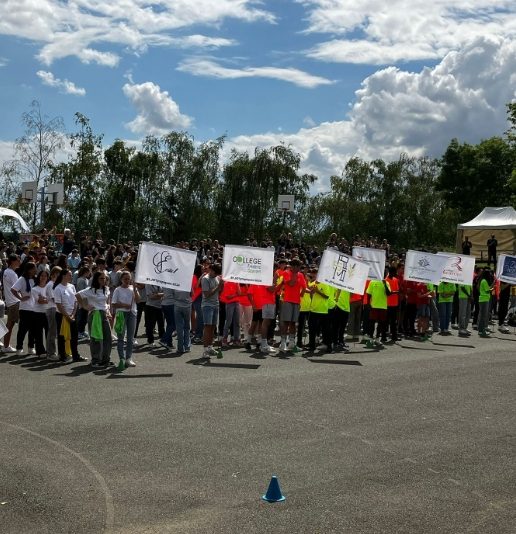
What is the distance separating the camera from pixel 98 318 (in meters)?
14.9

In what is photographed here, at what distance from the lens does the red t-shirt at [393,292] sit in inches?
810

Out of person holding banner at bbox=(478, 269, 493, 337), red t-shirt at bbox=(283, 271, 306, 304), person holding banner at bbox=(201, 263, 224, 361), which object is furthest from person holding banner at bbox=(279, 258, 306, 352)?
person holding banner at bbox=(478, 269, 493, 337)

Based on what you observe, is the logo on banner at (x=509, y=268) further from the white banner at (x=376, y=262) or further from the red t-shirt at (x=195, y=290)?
the red t-shirt at (x=195, y=290)

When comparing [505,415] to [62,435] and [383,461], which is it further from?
[62,435]

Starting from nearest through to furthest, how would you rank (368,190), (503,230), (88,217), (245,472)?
(245,472), (503,230), (88,217), (368,190)

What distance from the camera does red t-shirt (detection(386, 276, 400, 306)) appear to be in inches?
810

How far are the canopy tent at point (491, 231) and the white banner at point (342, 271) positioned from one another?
18550 mm

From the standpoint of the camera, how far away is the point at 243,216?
54031mm

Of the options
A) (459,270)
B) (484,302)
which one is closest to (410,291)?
(459,270)

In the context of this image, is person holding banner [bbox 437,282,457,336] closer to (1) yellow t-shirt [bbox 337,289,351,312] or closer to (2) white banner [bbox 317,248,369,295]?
(2) white banner [bbox 317,248,369,295]

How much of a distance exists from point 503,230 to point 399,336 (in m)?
15.9

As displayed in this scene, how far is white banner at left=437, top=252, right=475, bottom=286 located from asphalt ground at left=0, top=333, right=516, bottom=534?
7.81 m

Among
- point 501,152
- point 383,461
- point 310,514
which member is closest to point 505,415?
point 383,461

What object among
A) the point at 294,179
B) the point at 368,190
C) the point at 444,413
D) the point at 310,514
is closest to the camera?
the point at 310,514
